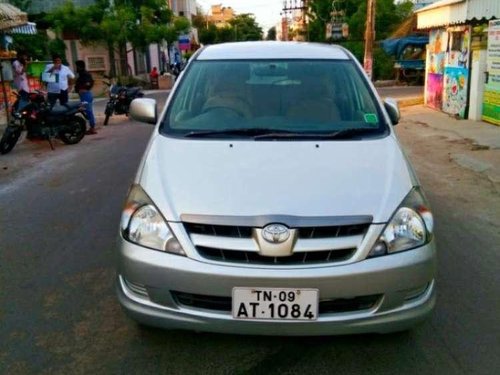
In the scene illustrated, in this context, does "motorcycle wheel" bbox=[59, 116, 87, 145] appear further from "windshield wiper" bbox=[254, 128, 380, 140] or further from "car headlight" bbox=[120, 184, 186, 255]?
"car headlight" bbox=[120, 184, 186, 255]

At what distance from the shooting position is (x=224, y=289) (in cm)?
261

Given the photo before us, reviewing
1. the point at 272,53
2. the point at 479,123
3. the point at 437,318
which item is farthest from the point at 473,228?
the point at 479,123

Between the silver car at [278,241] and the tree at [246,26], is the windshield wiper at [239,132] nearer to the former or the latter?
the silver car at [278,241]

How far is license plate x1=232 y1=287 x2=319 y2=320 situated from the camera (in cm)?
259

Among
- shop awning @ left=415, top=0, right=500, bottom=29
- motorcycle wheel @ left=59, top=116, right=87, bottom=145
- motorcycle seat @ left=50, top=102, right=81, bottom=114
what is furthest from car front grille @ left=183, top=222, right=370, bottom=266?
shop awning @ left=415, top=0, right=500, bottom=29

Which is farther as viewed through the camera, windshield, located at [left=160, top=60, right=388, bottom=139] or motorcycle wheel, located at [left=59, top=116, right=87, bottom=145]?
motorcycle wheel, located at [left=59, top=116, right=87, bottom=145]

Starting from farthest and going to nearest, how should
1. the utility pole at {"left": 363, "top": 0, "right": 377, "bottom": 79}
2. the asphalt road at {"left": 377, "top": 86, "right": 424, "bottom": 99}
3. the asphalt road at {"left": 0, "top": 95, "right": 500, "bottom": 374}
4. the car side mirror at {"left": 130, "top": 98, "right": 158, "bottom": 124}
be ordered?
the asphalt road at {"left": 377, "top": 86, "right": 424, "bottom": 99} → the utility pole at {"left": 363, "top": 0, "right": 377, "bottom": 79} → the car side mirror at {"left": 130, "top": 98, "right": 158, "bottom": 124} → the asphalt road at {"left": 0, "top": 95, "right": 500, "bottom": 374}

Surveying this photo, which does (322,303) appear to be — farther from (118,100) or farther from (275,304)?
(118,100)

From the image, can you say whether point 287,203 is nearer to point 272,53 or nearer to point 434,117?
point 272,53

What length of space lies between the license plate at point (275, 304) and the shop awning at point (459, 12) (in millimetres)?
10676

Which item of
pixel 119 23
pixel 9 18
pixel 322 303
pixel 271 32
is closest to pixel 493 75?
pixel 322 303

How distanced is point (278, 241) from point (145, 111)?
2028 millimetres

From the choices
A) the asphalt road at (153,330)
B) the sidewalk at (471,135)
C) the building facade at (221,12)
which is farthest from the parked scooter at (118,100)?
the building facade at (221,12)

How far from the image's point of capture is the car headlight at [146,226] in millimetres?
2734
